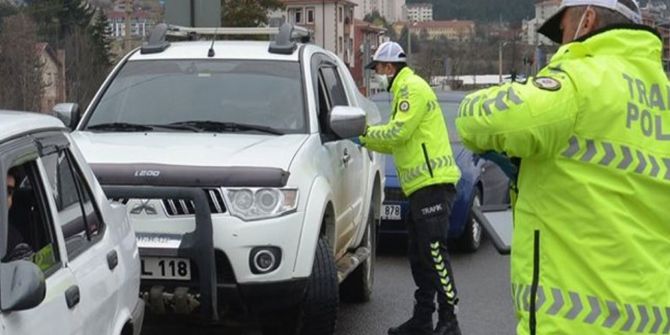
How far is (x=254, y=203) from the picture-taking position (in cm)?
573

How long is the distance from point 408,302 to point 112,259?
15.0 ft

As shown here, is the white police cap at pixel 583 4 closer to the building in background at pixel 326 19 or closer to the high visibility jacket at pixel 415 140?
the high visibility jacket at pixel 415 140

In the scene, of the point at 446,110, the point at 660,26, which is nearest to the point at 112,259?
the point at 660,26

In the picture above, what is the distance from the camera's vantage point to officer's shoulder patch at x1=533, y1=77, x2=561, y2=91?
2785 mm

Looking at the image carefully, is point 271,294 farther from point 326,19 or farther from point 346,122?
point 326,19

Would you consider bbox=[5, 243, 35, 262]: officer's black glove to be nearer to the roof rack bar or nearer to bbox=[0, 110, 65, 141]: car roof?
bbox=[0, 110, 65, 141]: car roof

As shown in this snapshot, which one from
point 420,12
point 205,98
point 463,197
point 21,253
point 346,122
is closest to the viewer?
point 21,253

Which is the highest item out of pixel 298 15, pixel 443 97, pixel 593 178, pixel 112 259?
pixel 593 178

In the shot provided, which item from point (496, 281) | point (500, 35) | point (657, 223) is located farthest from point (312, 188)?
point (500, 35)

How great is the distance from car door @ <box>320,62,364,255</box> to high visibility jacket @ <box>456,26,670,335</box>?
399 centimetres

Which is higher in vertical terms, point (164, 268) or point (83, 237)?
point (83, 237)

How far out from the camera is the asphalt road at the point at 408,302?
757 centimetres

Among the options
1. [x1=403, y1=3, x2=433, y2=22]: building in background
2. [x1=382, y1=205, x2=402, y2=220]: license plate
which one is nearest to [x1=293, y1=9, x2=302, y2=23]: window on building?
[x1=403, y1=3, x2=433, y2=22]: building in background

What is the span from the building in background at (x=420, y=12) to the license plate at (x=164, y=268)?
217ft
